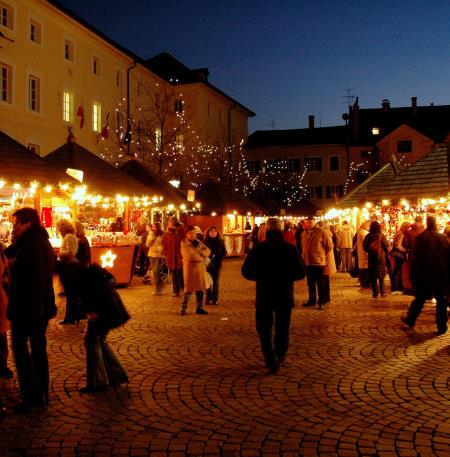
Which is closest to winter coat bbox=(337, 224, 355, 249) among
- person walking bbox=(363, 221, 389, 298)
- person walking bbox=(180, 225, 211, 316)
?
person walking bbox=(363, 221, 389, 298)

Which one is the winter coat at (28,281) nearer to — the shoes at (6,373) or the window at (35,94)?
the shoes at (6,373)

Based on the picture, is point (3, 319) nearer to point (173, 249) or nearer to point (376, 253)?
point (173, 249)

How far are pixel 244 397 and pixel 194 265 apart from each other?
5.73 metres

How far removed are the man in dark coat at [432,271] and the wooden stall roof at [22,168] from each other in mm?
8209

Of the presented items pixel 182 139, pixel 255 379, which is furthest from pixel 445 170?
pixel 182 139

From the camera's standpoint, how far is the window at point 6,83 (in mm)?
27094

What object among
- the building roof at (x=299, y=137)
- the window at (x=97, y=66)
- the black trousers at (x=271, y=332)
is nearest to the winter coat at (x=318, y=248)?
the black trousers at (x=271, y=332)

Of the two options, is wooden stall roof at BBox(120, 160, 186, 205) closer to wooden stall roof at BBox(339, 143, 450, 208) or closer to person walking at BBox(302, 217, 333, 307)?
wooden stall roof at BBox(339, 143, 450, 208)

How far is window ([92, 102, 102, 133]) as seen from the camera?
1368 inches

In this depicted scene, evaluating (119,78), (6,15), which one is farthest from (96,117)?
(6,15)

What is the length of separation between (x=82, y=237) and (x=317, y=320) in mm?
5135

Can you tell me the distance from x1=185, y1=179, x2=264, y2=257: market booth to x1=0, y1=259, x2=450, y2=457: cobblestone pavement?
17.7 meters

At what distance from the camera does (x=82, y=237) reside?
41.3 ft

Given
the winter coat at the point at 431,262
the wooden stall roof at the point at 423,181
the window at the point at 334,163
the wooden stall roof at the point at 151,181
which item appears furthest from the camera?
the window at the point at 334,163
